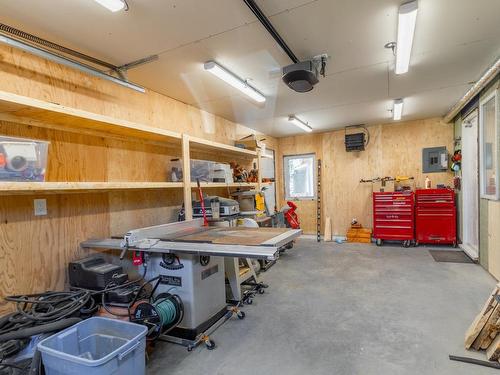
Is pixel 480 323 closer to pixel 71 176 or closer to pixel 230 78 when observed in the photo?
pixel 230 78

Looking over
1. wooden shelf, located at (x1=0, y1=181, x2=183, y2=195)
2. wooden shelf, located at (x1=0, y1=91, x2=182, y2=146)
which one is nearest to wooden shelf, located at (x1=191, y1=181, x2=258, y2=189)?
wooden shelf, located at (x1=0, y1=91, x2=182, y2=146)

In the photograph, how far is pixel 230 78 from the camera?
2.99 m

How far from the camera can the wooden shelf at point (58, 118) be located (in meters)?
1.83

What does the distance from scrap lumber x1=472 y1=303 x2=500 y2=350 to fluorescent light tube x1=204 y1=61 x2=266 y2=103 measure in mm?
3086

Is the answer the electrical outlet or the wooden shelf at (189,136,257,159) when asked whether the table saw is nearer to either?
the electrical outlet

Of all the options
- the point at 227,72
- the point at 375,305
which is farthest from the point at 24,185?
the point at 375,305

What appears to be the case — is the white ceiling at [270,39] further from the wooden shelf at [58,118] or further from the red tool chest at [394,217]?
the red tool chest at [394,217]

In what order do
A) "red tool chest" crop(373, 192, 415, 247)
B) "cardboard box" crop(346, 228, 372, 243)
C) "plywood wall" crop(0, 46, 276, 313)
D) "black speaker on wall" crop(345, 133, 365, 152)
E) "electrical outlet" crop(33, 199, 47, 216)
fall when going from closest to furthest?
1. "plywood wall" crop(0, 46, 276, 313)
2. "electrical outlet" crop(33, 199, 47, 216)
3. "red tool chest" crop(373, 192, 415, 247)
4. "cardboard box" crop(346, 228, 372, 243)
5. "black speaker on wall" crop(345, 133, 365, 152)

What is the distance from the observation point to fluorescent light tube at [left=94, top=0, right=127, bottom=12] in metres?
1.72

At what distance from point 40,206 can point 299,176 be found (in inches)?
226

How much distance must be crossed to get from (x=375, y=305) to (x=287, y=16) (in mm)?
2913

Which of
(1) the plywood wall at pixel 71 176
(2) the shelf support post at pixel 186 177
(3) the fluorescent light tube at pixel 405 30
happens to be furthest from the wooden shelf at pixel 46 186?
(3) the fluorescent light tube at pixel 405 30

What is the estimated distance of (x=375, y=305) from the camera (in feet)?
9.73

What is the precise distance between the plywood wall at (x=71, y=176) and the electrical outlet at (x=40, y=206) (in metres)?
0.04
